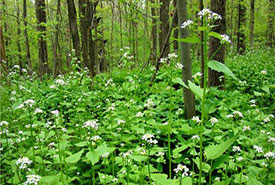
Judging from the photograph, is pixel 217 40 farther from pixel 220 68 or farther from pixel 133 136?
pixel 220 68

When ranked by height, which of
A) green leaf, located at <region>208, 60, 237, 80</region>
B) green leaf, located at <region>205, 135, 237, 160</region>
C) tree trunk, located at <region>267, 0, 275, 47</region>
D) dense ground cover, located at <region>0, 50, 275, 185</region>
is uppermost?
tree trunk, located at <region>267, 0, 275, 47</region>

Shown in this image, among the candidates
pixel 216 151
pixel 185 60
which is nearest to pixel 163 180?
pixel 216 151

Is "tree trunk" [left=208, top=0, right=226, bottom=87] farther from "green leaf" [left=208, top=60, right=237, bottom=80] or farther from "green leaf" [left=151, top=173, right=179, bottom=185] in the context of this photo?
"green leaf" [left=208, top=60, right=237, bottom=80]

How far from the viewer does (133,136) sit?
2717 millimetres

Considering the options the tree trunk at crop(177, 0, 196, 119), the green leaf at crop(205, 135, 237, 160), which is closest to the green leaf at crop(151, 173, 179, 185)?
the green leaf at crop(205, 135, 237, 160)

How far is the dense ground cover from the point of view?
1.77 meters

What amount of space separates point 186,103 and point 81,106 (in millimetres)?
1844

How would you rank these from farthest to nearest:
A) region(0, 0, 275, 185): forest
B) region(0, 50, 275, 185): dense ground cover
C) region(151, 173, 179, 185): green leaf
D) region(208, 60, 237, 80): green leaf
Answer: region(0, 50, 275, 185): dense ground cover
region(0, 0, 275, 185): forest
region(151, 173, 179, 185): green leaf
region(208, 60, 237, 80): green leaf

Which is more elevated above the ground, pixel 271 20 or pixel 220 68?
pixel 271 20

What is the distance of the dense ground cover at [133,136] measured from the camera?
69.7 inches

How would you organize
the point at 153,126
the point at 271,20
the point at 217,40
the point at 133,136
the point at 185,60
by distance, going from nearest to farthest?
the point at 133,136, the point at 153,126, the point at 185,60, the point at 217,40, the point at 271,20

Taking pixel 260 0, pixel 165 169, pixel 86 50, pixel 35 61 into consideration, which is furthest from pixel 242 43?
pixel 35 61

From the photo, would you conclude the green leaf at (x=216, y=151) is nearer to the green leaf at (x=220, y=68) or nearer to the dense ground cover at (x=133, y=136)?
the dense ground cover at (x=133, y=136)

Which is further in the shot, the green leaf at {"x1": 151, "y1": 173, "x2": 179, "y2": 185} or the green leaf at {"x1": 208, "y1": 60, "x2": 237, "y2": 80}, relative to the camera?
the green leaf at {"x1": 151, "y1": 173, "x2": 179, "y2": 185}
